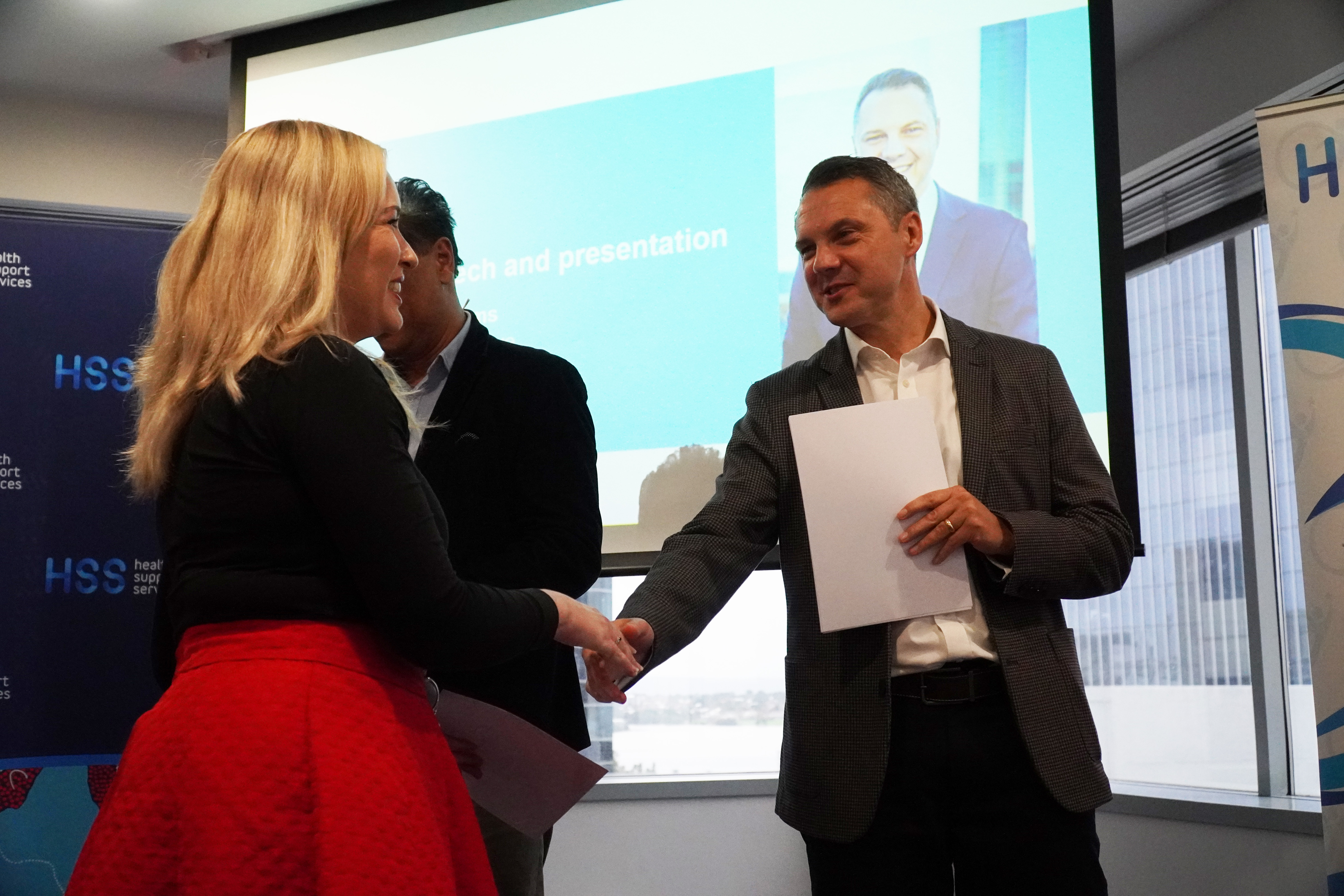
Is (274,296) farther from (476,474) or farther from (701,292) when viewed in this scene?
(701,292)

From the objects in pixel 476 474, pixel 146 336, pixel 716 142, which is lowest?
pixel 476 474

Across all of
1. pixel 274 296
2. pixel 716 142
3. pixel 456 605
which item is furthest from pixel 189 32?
pixel 456 605

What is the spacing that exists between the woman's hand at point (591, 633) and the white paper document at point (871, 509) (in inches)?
12.9

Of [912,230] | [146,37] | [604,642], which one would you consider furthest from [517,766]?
[146,37]

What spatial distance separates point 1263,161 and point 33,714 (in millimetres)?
3244

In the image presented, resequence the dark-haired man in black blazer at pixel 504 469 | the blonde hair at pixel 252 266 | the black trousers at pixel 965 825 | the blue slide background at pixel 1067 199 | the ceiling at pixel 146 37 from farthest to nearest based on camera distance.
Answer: the ceiling at pixel 146 37, the blue slide background at pixel 1067 199, the dark-haired man in black blazer at pixel 504 469, the black trousers at pixel 965 825, the blonde hair at pixel 252 266

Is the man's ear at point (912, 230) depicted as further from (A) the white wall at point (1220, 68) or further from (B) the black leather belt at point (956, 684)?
(A) the white wall at point (1220, 68)

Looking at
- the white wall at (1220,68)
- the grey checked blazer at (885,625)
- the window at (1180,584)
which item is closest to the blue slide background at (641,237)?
the grey checked blazer at (885,625)

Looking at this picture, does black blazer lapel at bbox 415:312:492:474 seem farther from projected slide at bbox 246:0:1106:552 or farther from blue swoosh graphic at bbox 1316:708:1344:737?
blue swoosh graphic at bbox 1316:708:1344:737

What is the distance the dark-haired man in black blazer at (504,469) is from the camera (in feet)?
6.02

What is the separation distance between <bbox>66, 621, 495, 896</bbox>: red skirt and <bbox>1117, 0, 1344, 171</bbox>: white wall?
3.25 m

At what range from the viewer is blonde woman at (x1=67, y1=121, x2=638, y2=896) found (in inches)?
44.9

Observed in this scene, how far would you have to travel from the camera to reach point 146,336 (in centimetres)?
286

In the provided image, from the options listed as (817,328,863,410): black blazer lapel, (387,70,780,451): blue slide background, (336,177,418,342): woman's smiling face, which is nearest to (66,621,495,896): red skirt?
(336,177,418,342): woman's smiling face
